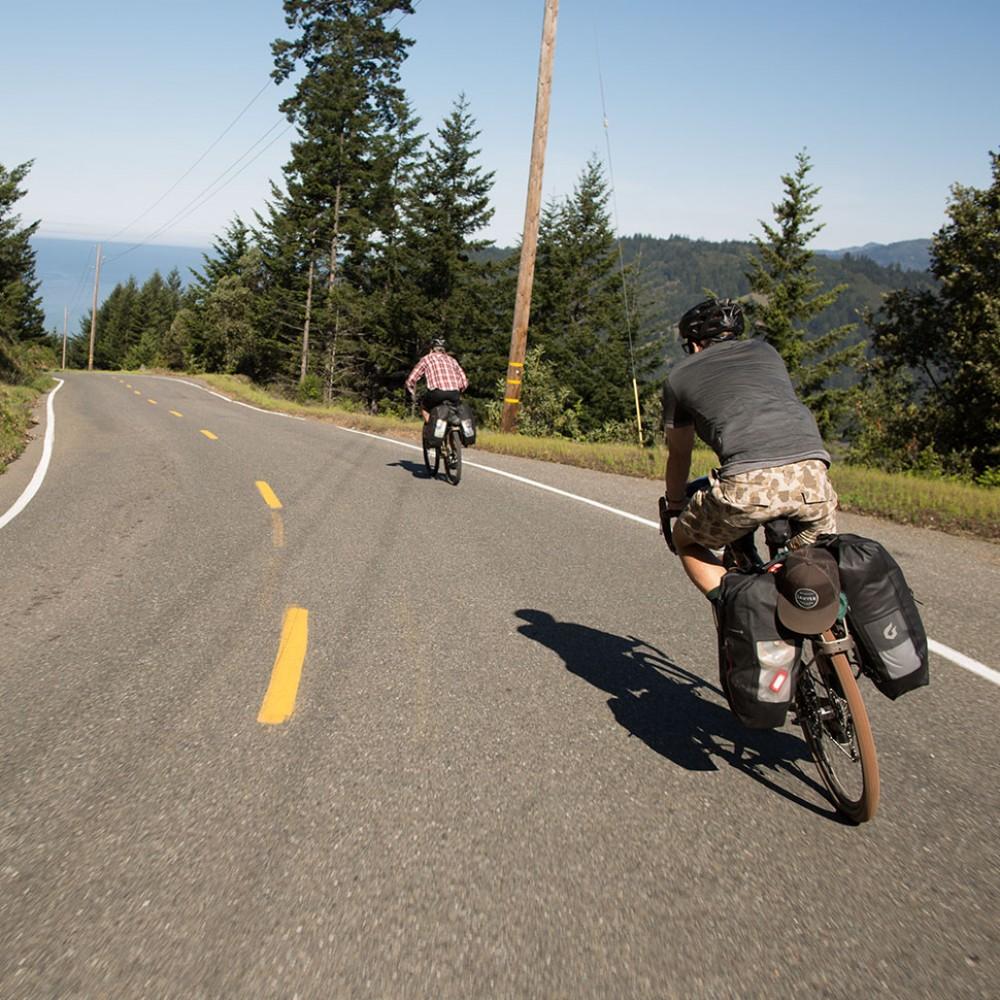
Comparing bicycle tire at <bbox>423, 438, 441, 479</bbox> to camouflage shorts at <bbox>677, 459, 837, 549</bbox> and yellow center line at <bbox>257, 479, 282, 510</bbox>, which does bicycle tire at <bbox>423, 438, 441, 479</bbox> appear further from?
camouflage shorts at <bbox>677, 459, 837, 549</bbox>

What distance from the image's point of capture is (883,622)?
10.3ft

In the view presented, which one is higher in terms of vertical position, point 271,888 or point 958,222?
point 958,222

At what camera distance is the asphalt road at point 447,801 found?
228cm

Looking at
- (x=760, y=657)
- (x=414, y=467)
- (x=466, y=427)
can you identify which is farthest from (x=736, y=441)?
(x=414, y=467)

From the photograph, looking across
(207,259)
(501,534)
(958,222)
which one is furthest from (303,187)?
(501,534)

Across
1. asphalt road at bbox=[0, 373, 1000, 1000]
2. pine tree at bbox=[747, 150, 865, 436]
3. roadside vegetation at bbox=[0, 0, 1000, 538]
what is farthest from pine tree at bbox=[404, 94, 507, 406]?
asphalt road at bbox=[0, 373, 1000, 1000]

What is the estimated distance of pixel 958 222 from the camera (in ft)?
104

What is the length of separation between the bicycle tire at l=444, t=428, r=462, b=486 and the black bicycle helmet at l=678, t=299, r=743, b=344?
746 centimetres

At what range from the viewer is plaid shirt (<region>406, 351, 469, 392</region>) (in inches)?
451

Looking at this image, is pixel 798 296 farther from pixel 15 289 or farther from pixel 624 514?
pixel 15 289

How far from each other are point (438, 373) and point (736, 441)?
27.6 feet

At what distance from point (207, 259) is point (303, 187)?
1472 inches

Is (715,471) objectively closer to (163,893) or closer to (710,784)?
(710,784)

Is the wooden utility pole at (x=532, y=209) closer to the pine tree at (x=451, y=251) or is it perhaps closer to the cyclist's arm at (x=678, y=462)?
the cyclist's arm at (x=678, y=462)
